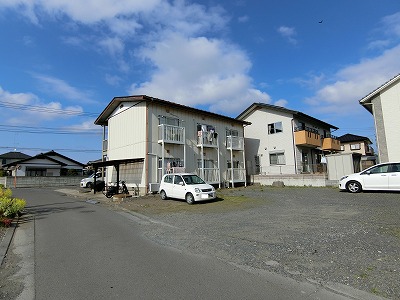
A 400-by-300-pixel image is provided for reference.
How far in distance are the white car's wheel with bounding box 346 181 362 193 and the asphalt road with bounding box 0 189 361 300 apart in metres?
12.7

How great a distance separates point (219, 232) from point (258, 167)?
69.2 ft

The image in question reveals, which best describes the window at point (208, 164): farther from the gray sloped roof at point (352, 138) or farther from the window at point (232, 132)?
the gray sloped roof at point (352, 138)

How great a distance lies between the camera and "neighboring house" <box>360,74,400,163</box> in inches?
705

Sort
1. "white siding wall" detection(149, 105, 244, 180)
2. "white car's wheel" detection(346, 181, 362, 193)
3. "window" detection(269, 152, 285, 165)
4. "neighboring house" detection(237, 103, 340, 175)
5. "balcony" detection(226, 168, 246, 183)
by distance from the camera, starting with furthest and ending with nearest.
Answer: "window" detection(269, 152, 285, 165), "neighboring house" detection(237, 103, 340, 175), "balcony" detection(226, 168, 246, 183), "white siding wall" detection(149, 105, 244, 180), "white car's wheel" detection(346, 181, 362, 193)

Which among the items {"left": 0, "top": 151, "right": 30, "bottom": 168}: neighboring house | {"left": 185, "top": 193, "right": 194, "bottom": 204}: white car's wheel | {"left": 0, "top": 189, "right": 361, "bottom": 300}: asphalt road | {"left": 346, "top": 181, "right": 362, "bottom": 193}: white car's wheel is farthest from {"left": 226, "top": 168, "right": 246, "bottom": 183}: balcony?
{"left": 0, "top": 151, "right": 30, "bottom": 168}: neighboring house

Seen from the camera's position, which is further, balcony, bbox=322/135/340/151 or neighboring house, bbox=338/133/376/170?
neighboring house, bbox=338/133/376/170

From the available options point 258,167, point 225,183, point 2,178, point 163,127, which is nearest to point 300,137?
point 258,167

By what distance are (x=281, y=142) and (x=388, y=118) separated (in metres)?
9.57

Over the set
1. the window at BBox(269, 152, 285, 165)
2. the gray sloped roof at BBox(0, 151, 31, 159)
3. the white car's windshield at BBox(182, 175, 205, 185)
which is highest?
the gray sloped roof at BBox(0, 151, 31, 159)

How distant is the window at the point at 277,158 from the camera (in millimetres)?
26219

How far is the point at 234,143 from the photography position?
81.4 feet

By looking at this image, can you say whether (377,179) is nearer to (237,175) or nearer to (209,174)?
(209,174)

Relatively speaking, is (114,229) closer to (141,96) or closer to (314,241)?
(314,241)

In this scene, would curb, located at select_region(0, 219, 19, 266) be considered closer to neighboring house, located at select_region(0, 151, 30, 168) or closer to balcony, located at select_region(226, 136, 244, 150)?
balcony, located at select_region(226, 136, 244, 150)
